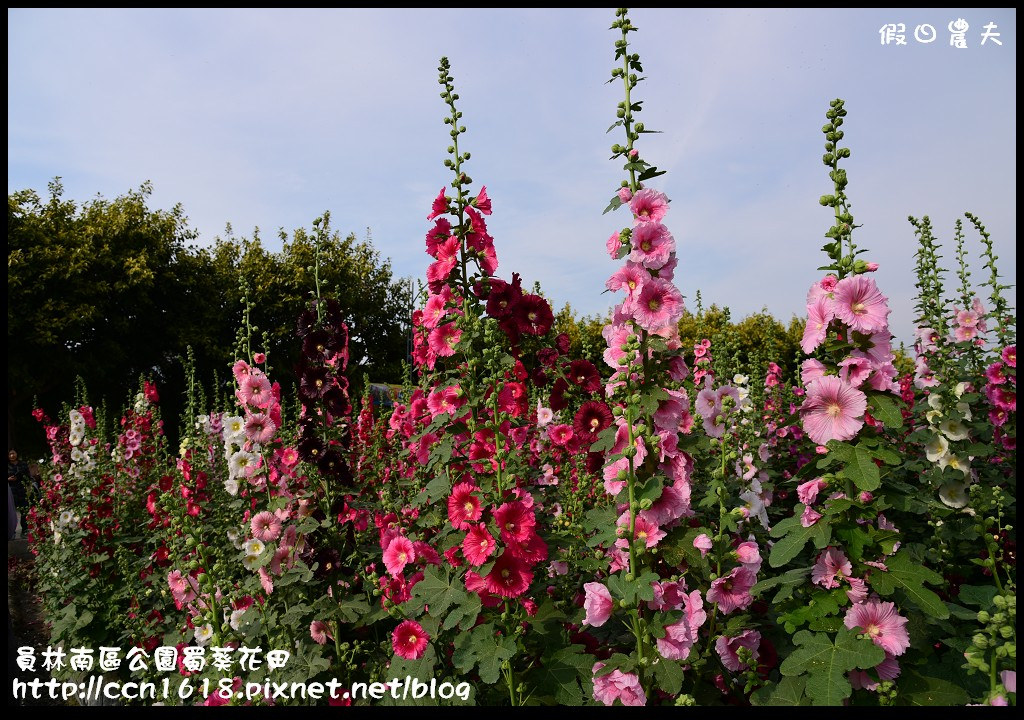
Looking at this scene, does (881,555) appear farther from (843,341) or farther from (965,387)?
(965,387)

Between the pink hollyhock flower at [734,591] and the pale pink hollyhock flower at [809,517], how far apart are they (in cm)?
34

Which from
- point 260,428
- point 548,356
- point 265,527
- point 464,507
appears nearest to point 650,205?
point 548,356

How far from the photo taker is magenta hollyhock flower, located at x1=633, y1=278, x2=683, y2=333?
2367mm

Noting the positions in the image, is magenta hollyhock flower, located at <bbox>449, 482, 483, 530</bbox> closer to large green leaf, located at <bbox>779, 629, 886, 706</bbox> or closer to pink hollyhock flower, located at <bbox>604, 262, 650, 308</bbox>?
pink hollyhock flower, located at <bbox>604, 262, 650, 308</bbox>

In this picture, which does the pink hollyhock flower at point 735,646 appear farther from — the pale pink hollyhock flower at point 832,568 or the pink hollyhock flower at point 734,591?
the pale pink hollyhock flower at point 832,568

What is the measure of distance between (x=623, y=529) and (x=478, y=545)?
551 mm

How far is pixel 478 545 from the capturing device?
7.79ft

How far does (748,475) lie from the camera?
303cm

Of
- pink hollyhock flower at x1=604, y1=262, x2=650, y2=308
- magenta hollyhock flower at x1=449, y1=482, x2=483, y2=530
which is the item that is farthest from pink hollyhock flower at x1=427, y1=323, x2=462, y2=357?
pink hollyhock flower at x1=604, y1=262, x2=650, y2=308

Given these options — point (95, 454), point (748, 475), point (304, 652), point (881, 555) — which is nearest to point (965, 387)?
point (748, 475)

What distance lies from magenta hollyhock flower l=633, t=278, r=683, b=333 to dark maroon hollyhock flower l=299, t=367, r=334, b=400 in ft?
5.48

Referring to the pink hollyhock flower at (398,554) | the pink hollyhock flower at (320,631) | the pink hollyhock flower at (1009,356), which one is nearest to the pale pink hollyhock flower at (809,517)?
the pink hollyhock flower at (398,554)

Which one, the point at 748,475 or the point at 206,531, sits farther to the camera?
the point at 206,531

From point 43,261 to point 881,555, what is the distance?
21785 mm
